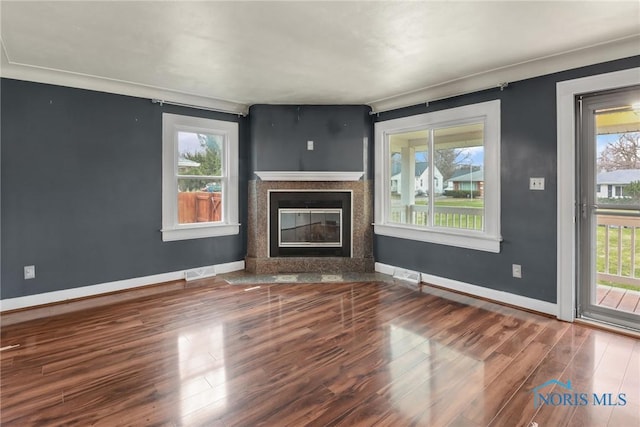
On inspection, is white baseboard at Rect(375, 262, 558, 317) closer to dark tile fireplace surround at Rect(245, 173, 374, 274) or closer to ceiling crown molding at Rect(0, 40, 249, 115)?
dark tile fireplace surround at Rect(245, 173, 374, 274)

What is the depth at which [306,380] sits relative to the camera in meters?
2.12

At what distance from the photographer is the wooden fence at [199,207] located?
4426 millimetres

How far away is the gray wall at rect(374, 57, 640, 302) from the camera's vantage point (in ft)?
10.3

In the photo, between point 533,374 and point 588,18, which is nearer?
point 533,374

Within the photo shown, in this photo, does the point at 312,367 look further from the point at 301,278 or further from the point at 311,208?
the point at 311,208

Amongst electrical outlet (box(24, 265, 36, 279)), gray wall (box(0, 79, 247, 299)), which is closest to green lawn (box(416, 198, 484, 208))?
gray wall (box(0, 79, 247, 299))

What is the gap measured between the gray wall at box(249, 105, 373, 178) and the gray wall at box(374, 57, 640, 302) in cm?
149

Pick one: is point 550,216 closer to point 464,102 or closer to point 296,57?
point 464,102

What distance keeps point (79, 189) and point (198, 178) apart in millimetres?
1326

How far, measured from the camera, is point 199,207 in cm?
458

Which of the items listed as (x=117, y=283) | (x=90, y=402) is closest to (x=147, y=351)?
(x=90, y=402)

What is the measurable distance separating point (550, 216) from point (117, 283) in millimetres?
4660

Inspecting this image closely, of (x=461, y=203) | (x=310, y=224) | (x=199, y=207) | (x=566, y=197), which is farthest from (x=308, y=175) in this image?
(x=566, y=197)

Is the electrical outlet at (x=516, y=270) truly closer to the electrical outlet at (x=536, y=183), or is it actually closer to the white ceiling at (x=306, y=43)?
the electrical outlet at (x=536, y=183)
